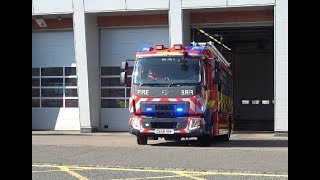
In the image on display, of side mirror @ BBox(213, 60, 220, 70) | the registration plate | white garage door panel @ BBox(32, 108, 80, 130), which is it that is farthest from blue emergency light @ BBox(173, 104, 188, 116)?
white garage door panel @ BBox(32, 108, 80, 130)

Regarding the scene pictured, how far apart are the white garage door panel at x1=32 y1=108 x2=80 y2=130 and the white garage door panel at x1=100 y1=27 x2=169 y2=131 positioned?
1412mm

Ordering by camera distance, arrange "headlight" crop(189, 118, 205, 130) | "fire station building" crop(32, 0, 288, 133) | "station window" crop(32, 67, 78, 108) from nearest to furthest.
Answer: "headlight" crop(189, 118, 205, 130) < "fire station building" crop(32, 0, 288, 133) < "station window" crop(32, 67, 78, 108)

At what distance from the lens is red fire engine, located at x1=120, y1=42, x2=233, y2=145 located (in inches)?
575

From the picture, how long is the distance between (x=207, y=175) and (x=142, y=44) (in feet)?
49.4

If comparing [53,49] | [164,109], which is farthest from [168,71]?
[53,49]

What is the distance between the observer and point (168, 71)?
14859 millimetres

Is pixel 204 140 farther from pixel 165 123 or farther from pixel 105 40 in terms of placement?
pixel 105 40

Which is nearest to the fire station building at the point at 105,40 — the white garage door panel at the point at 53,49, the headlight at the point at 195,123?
the white garage door panel at the point at 53,49

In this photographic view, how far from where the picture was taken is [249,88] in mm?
37406

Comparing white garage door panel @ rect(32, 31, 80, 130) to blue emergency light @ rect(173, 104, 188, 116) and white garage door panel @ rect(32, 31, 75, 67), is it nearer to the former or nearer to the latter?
white garage door panel @ rect(32, 31, 75, 67)

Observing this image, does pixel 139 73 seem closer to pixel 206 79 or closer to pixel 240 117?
pixel 206 79

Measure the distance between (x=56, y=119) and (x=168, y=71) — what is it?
1127cm
